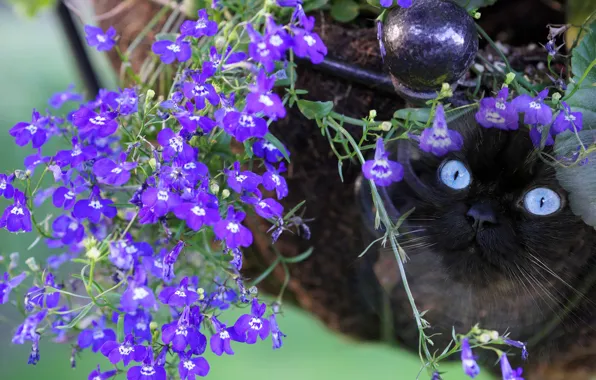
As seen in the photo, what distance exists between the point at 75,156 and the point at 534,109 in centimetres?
37

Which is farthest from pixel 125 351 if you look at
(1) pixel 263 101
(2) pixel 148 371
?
(1) pixel 263 101

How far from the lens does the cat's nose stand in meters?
0.51

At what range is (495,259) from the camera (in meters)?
0.52

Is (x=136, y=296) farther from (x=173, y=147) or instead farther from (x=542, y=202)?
(x=542, y=202)

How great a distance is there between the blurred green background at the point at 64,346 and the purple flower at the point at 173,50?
0.89ft

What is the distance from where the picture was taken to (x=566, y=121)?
475mm

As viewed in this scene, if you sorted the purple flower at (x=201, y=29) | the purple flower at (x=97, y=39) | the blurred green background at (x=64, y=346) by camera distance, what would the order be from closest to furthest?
the purple flower at (x=201, y=29) < the purple flower at (x=97, y=39) < the blurred green background at (x=64, y=346)

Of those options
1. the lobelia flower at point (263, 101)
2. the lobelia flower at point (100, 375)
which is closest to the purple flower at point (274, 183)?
the lobelia flower at point (263, 101)

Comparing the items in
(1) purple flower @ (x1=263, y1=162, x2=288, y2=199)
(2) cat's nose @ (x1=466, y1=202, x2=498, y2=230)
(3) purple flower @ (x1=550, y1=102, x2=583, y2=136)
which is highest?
(3) purple flower @ (x1=550, y1=102, x2=583, y2=136)

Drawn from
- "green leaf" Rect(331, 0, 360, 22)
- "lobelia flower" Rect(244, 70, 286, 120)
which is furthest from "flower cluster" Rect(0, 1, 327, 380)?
"green leaf" Rect(331, 0, 360, 22)

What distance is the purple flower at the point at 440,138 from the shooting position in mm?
470

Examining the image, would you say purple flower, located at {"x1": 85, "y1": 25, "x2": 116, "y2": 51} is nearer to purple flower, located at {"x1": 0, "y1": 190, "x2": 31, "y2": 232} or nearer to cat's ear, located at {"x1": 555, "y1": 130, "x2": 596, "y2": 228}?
purple flower, located at {"x1": 0, "y1": 190, "x2": 31, "y2": 232}

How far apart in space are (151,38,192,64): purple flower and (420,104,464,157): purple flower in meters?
0.21

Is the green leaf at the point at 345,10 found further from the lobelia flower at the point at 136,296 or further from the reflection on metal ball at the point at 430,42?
the lobelia flower at the point at 136,296
